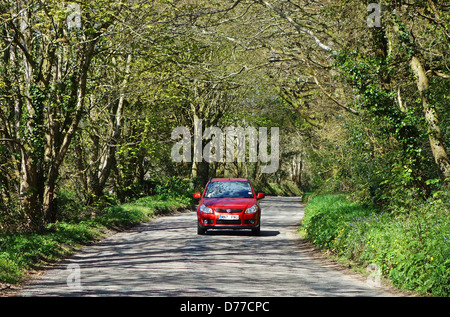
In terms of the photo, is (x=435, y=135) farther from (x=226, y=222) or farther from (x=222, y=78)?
(x=222, y=78)

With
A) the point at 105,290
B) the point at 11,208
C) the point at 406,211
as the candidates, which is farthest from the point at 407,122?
the point at 11,208

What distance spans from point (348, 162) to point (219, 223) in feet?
22.6

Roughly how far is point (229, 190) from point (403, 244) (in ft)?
31.8

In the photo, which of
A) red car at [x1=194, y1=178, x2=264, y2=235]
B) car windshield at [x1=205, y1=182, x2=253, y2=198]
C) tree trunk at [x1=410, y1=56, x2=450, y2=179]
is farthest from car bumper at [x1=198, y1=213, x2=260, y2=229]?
tree trunk at [x1=410, y1=56, x2=450, y2=179]

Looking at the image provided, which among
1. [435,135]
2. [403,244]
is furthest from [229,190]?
[403,244]

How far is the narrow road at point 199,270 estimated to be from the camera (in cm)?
888

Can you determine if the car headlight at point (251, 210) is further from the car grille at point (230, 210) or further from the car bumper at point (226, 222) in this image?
the car grille at point (230, 210)

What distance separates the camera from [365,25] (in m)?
18.0

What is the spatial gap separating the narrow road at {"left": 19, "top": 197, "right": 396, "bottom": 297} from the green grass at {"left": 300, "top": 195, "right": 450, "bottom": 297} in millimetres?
452

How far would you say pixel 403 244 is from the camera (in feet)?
32.8

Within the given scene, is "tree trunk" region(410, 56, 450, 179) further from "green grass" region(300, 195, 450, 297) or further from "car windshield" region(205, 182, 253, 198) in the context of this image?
"car windshield" region(205, 182, 253, 198)

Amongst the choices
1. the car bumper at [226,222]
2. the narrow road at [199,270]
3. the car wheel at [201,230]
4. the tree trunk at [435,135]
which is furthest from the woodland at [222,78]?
the car wheel at [201,230]

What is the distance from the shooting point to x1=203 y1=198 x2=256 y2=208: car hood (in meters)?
17.9
